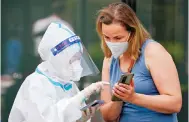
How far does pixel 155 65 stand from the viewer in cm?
285

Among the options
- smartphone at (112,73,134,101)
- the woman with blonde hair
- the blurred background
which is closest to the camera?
smartphone at (112,73,134,101)

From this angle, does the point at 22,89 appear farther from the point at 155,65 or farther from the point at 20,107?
the point at 155,65

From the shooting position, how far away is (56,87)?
2859 millimetres

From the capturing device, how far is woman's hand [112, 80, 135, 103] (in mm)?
2768

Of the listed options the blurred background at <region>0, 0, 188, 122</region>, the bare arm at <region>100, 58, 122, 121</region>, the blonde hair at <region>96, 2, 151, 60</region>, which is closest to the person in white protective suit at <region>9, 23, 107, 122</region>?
the bare arm at <region>100, 58, 122, 121</region>

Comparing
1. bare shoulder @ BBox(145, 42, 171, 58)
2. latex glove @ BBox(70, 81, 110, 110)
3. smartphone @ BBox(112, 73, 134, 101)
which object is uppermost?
bare shoulder @ BBox(145, 42, 171, 58)

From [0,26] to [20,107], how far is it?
3130 millimetres

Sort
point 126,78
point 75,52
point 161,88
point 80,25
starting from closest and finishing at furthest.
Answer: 1. point 126,78
2. point 161,88
3. point 75,52
4. point 80,25

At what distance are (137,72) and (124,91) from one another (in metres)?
0.20

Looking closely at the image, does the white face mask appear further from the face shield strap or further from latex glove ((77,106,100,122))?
latex glove ((77,106,100,122))

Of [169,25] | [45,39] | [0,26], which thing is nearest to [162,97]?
[45,39]

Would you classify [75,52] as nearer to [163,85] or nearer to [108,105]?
[108,105]

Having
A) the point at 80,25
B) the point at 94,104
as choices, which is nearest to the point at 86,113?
the point at 94,104

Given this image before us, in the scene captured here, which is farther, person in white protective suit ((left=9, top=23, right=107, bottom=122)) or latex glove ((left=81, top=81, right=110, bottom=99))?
latex glove ((left=81, top=81, right=110, bottom=99))
